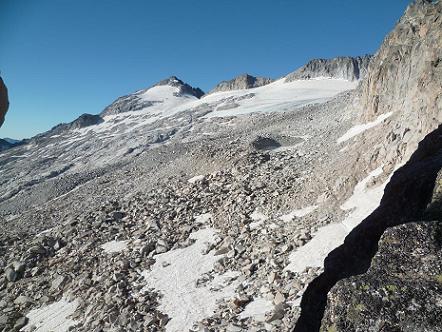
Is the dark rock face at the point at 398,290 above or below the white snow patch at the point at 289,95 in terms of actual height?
below

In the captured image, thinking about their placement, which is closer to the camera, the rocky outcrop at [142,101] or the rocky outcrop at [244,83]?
the rocky outcrop at [244,83]

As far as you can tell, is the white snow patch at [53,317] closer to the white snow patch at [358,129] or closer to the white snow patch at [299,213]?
the white snow patch at [299,213]

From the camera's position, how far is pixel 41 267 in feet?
88.1

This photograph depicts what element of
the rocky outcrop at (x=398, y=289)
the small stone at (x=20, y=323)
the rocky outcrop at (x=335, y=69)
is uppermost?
the rocky outcrop at (x=335, y=69)

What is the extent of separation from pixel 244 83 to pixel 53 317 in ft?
458

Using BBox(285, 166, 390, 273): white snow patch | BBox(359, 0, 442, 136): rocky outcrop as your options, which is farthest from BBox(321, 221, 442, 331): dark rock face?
BBox(359, 0, 442, 136): rocky outcrop

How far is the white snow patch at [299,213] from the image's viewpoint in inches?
907

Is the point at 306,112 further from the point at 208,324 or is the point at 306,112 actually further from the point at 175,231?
the point at 208,324

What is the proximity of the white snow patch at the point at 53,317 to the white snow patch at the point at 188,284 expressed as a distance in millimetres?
4631

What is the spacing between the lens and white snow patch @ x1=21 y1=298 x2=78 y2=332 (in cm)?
1973

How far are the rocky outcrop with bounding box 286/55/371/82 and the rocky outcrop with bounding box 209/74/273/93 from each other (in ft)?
54.8

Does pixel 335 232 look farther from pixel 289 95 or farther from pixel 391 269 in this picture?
pixel 289 95

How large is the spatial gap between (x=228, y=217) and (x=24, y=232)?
22.7 m

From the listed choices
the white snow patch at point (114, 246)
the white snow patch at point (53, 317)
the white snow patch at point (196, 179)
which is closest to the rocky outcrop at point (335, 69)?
the white snow patch at point (196, 179)
